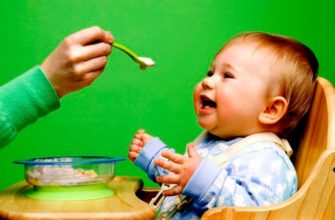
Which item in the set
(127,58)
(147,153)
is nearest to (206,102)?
(147,153)

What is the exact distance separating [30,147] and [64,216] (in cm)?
65

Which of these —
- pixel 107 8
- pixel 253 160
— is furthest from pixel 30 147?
pixel 253 160

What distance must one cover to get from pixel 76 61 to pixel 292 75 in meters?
0.37

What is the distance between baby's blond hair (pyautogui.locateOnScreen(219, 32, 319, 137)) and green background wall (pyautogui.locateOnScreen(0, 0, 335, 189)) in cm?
40

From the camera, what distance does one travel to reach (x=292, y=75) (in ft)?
3.17

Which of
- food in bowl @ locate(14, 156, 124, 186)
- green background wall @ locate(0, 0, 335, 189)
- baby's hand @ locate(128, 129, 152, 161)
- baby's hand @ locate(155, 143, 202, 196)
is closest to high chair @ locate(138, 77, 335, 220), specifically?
baby's hand @ locate(155, 143, 202, 196)

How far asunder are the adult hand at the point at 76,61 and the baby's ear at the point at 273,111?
0.29m

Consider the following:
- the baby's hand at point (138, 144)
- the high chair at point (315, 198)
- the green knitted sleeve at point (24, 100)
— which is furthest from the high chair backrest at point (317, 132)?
the green knitted sleeve at point (24, 100)

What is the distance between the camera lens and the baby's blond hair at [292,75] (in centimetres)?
97

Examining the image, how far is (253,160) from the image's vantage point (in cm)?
89

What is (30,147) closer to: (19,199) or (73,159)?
(73,159)

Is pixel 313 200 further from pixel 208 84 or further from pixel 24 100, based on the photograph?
pixel 24 100

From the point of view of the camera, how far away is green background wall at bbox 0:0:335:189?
1.35m

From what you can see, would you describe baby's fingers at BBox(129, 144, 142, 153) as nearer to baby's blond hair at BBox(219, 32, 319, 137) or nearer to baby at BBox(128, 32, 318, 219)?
baby at BBox(128, 32, 318, 219)
